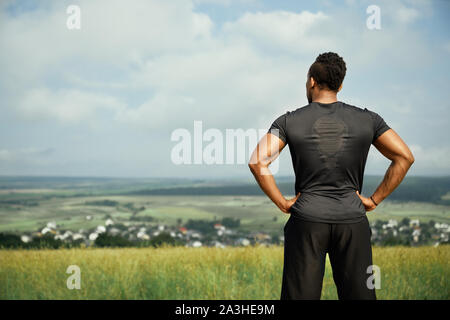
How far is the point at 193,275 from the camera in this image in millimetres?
8484

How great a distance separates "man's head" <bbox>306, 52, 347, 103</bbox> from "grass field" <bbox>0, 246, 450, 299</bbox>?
530 centimetres

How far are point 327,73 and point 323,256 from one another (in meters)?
1.92

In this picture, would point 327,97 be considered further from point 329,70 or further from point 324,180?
point 324,180

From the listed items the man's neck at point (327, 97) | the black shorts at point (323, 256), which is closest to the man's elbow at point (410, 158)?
the black shorts at point (323, 256)

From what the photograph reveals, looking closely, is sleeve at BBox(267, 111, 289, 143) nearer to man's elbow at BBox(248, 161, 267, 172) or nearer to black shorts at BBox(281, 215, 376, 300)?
man's elbow at BBox(248, 161, 267, 172)

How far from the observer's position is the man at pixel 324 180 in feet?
12.5

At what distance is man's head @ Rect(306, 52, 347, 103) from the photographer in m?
3.91

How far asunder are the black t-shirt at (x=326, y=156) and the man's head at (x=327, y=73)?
220mm

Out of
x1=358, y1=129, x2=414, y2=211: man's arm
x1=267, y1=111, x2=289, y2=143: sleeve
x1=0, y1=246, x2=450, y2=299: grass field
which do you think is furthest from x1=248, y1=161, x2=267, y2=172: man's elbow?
x1=0, y1=246, x2=450, y2=299: grass field

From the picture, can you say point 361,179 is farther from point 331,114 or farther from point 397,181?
point 331,114

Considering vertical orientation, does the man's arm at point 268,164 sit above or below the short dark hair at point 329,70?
below

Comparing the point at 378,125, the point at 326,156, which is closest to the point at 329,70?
the point at 378,125

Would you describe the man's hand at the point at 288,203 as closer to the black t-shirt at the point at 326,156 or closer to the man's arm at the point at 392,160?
the black t-shirt at the point at 326,156

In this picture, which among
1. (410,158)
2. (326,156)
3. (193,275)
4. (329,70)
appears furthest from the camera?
(193,275)
